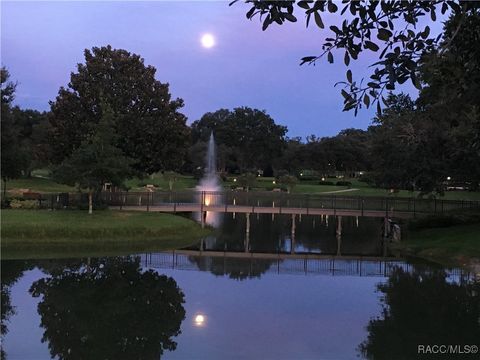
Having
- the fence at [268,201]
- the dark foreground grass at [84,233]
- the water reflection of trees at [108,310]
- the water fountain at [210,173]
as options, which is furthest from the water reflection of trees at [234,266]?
the water fountain at [210,173]

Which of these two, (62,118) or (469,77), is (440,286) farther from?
(62,118)

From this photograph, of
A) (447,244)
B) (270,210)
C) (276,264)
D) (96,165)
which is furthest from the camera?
(270,210)

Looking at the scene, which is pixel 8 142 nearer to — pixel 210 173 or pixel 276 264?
pixel 276 264

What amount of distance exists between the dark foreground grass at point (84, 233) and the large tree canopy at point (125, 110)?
24.2 ft

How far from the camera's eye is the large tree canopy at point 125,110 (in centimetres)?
3788

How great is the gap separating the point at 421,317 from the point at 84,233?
730 inches

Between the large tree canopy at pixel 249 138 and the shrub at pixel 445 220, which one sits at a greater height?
the large tree canopy at pixel 249 138

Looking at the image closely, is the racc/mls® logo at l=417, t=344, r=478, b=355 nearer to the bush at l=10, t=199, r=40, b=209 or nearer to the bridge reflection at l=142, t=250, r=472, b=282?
the bridge reflection at l=142, t=250, r=472, b=282

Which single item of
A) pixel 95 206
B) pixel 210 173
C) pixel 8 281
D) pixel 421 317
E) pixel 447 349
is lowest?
pixel 8 281

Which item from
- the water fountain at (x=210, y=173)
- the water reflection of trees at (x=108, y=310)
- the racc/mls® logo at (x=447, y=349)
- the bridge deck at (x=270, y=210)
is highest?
the water fountain at (x=210, y=173)

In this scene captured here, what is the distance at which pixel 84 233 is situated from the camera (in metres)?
27.7

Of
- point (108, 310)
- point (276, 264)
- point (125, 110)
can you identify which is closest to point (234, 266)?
point (276, 264)

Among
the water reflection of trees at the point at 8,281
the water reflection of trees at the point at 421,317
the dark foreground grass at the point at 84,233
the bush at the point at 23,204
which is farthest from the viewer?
the bush at the point at 23,204

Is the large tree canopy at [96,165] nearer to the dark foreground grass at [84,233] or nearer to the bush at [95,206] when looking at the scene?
the dark foreground grass at [84,233]
